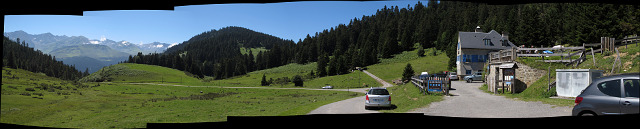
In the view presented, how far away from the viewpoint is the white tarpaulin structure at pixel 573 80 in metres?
12.0

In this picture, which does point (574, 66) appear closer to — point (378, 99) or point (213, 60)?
point (378, 99)

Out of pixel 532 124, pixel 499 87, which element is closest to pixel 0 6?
pixel 532 124

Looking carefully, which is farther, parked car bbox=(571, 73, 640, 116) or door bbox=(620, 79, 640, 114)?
parked car bbox=(571, 73, 640, 116)

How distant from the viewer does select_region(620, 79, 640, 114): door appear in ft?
13.6

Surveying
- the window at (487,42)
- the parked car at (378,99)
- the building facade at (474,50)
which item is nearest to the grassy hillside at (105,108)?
the parked car at (378,99)

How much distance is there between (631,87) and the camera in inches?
171

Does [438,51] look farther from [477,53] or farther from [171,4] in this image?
[171,4]

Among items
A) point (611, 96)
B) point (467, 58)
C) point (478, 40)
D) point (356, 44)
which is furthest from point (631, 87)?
point (356, 44)

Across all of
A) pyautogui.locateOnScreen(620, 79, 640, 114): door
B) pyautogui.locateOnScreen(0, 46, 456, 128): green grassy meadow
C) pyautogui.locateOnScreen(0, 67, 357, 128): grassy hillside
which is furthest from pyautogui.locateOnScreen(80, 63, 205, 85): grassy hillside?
pyautogui.locateOnScreen(620, 79, 640, 114): door

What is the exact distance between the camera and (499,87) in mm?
24359

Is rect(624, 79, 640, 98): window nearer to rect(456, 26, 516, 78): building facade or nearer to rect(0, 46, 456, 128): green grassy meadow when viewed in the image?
rect(0, 46, 456, 128): green grassy meadow

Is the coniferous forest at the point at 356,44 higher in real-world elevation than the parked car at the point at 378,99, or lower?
higher

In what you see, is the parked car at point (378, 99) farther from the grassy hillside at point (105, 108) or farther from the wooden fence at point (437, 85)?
the wooden fence at point (437, 85)

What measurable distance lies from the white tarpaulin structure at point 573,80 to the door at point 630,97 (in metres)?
9.43
